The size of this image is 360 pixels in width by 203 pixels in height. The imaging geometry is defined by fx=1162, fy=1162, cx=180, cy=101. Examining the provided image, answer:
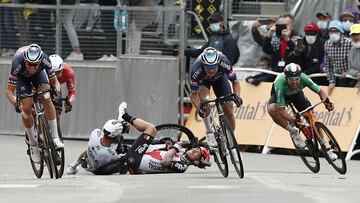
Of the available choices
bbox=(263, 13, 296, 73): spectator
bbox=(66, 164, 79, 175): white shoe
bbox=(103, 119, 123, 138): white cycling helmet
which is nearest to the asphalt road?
bbox=(66, 164, 79, 175): white shoe

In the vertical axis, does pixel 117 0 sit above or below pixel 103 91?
above

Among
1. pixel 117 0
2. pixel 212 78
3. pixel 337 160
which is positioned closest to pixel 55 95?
pixel 212 78

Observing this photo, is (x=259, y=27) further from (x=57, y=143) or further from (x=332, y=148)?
(x=57, y=143)

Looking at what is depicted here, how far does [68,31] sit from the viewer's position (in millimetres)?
21844

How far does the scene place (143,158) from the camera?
16719 millimetres

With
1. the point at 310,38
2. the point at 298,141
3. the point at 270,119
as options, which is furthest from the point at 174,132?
the point at 310,38

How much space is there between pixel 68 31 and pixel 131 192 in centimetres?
Answer: 940

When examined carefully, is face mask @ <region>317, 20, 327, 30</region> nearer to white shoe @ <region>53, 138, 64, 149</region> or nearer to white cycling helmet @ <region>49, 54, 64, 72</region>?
white cycling helmet @ <region>49, 54, 64, 72</region>

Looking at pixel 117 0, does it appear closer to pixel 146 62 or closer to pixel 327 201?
pixel 146 62

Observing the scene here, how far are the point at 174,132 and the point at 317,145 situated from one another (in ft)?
7.39

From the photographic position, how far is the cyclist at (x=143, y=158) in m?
16.6

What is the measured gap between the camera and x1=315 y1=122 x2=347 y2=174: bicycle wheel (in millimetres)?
16531

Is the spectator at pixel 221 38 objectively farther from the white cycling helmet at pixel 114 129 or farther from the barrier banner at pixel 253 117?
the white cycling helmet at pixel 114 129

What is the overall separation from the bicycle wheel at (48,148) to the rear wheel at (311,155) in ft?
12.7
